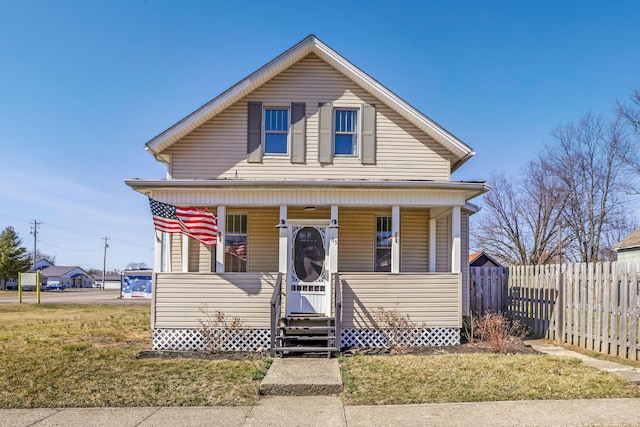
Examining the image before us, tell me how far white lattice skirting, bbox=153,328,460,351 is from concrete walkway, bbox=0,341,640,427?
12.5 ft

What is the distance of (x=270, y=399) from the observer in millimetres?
6180

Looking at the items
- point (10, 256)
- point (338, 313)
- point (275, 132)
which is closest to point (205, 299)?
point (338, 313)

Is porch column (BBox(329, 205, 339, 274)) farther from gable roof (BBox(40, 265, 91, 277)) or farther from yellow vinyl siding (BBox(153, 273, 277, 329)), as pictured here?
gable roof (BBox(40, 265, 91, 277))

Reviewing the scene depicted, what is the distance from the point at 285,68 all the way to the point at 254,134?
75.2 inches

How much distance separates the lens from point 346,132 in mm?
11516

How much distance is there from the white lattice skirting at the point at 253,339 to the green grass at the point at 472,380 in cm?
124

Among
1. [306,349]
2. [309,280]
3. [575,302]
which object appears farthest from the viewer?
[309,280]

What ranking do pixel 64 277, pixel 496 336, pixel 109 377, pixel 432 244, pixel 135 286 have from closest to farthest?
pixel 109 377 → pixel 496 336 → pixel 432 244 → pixel 135 286 → pixel 64 277

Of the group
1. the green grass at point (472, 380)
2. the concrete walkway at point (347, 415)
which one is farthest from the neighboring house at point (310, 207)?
the concrete walkway at point (347, 415)

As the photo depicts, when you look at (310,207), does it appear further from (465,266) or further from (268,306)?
(465,266)

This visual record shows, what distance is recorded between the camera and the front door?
10.4 metres

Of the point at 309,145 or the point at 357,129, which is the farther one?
the point at 357,129

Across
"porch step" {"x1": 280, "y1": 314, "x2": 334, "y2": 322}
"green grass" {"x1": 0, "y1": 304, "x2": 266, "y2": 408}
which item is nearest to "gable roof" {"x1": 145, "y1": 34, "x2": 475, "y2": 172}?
"green grass" {"x1": 0, "y1": 304, "x2": 266, "y2": 408}

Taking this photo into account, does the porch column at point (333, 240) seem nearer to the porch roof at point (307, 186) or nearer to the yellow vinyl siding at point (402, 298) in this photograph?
the yellow vinyl siding at point (402, 298)
